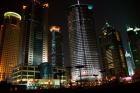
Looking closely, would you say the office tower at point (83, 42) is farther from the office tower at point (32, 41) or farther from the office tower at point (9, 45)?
the office tower at point (9, 45)

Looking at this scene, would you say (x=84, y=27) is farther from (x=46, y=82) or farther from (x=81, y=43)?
(x=46, y=82)

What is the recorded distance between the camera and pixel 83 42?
155375mm

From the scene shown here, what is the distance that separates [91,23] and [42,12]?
148ft

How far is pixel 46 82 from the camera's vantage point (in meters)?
126

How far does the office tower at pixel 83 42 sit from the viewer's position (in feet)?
492

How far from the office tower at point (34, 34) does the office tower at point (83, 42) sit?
24423 mm

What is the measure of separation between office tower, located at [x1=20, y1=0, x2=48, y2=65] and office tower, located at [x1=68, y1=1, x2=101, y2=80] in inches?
962

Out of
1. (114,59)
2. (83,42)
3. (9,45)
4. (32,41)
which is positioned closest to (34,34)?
(32,41)

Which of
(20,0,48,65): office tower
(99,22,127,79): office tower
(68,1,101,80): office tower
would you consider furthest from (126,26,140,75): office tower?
(20,0,48,65): office tower

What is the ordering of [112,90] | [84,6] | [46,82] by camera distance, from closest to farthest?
[112,90] < [46,82] < [84,6]

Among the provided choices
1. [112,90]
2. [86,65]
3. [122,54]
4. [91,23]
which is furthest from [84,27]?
[112,90]

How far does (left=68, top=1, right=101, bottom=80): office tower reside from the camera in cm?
14988

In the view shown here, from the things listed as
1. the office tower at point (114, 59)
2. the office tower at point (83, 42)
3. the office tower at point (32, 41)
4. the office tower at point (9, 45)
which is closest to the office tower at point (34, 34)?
the office tower at point (32, 41)

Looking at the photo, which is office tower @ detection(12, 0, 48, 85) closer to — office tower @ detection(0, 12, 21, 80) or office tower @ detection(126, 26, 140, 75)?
office tower @ detection(0, 12, 21, 80)
